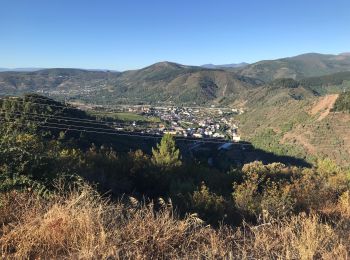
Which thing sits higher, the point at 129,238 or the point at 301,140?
the point at 129,238

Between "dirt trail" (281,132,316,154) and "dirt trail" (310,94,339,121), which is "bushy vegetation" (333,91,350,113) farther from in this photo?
"dirt trail" (281,132,316,154)

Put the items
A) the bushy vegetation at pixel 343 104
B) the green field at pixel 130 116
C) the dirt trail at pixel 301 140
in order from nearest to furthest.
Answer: the dirt trail at pixel 301 140
the green field at pixel 130 116
the bushy vegetation at pixel 343 104

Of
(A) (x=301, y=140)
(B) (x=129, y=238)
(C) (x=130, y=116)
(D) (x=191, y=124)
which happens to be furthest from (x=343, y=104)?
(B) (x=129, y=238)

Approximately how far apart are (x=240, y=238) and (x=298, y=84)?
18144 centimetres

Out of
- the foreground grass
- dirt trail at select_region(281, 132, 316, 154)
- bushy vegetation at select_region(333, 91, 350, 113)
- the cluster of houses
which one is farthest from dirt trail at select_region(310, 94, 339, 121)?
the foreground grass

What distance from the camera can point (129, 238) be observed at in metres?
3.06

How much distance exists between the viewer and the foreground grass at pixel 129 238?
9.39 feet

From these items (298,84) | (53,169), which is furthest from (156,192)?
(298,84)

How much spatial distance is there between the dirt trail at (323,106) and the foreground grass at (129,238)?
89.4 metres

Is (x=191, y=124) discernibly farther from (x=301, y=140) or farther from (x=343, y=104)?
(x=343, y=104)

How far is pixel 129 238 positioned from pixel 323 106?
9652cm

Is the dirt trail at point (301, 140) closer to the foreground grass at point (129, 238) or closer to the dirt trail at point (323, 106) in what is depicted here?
the dirt trail at point (323, 106)

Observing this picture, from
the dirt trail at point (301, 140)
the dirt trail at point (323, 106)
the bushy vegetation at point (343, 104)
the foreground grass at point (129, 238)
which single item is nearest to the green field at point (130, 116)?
the dirt trail at point (301, 140)

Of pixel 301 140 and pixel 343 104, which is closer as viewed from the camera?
pixel 301 140
